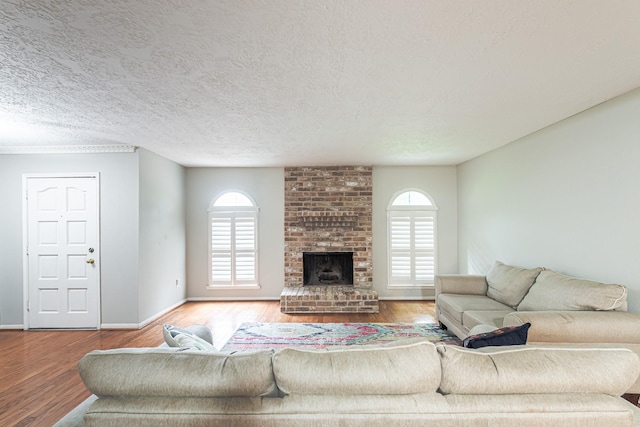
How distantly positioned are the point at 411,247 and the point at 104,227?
5068mm

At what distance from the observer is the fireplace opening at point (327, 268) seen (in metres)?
5.93

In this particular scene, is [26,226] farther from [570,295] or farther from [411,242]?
[570,295]

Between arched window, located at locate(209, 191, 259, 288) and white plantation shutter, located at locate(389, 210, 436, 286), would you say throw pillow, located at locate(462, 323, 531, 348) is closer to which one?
white plantation shutter, located at locate(389, 210, 436, 286)

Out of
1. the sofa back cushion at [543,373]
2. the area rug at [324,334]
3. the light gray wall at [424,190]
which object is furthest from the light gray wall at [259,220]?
the sofa back cushion at [543,373]

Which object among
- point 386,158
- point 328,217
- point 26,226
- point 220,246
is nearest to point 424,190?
point 386,158

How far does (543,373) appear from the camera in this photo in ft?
4.16

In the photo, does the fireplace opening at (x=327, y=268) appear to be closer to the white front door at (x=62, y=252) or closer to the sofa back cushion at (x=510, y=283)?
the sofa back cushion at (x=510, y=283)

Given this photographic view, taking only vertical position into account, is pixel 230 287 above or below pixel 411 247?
below

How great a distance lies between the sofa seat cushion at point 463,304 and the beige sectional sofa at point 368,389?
2238mm

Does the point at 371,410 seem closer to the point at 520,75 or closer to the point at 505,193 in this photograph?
the point at 520,75

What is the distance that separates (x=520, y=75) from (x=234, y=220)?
496 centimetres

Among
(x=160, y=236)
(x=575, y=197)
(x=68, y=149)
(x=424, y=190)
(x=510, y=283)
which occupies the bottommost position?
(x=510, y=283)

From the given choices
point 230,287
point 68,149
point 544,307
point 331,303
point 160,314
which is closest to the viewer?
point 544,307

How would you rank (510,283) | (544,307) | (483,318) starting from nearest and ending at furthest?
1. (544,307)
2. (483,318)
3. (510,283)
